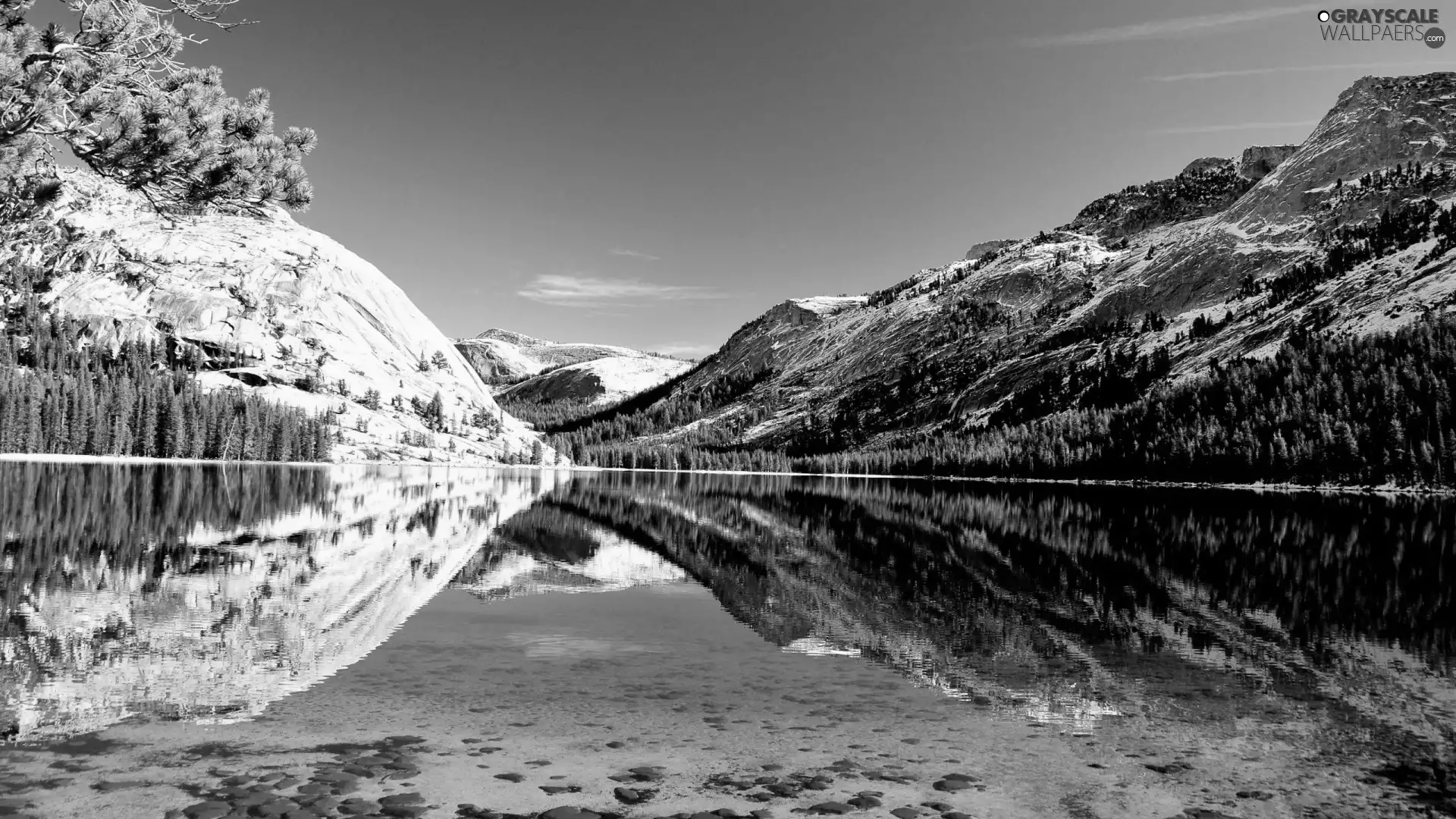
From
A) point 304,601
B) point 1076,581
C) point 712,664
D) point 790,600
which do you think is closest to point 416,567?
point 304,601

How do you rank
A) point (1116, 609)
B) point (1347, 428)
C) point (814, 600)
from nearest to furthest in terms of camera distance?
point (1116, 609)
point (814, 600)
point (1347, 428)

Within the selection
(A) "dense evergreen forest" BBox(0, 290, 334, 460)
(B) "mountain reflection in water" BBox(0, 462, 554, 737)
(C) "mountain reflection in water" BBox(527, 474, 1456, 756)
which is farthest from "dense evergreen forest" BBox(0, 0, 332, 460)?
(A) "dense evergreen forest" BBox(0, 290, 334, 460)

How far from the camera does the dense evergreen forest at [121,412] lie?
138 meters

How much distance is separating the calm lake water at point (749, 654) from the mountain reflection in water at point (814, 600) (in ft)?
0.46

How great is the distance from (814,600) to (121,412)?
6568 inches

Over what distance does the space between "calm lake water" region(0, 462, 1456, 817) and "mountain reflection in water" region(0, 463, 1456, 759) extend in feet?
0.46

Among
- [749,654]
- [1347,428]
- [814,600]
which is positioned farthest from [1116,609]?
[1347,428]

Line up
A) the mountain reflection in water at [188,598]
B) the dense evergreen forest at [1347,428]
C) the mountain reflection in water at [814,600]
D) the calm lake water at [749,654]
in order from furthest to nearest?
the dense evergreen forest at [1347,428] < the mountain reflection in water at [814,600] < the mountain reflection in water at [188,598] < the calm lake water at [749,654]

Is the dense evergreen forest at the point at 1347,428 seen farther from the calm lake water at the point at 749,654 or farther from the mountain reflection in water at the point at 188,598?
the mountain reflection in water at the point at 188,598

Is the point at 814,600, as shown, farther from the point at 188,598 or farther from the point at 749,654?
the point at 188,598

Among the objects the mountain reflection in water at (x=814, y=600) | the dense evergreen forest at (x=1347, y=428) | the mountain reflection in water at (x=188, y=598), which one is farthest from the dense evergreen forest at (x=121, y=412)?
the dense evergreen forest at (x=1347, y=428)

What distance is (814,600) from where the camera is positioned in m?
28.6

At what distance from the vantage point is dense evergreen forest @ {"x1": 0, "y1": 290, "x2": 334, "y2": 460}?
137750 mm

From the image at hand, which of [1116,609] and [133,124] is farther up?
[133,124]
